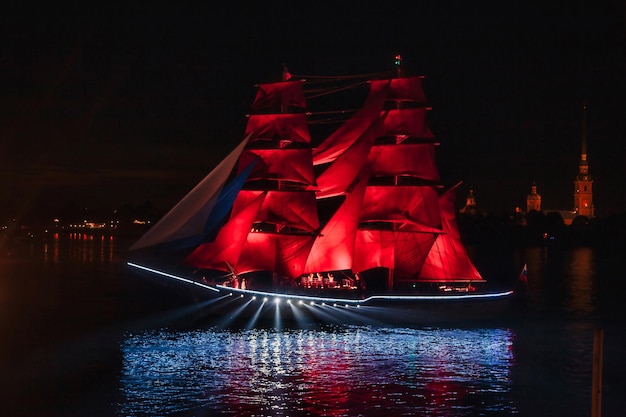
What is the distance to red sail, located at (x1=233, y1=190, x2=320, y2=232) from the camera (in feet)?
205

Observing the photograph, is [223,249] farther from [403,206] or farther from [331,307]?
[403,206]

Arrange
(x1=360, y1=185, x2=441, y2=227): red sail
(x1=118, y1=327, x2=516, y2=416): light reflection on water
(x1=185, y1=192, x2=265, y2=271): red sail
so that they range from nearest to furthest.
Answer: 1. (x1=118, y1=327, x2=516, y2=416): light reflection on water
2. (x1=185, y1=192, x2=265, y2=271): red sail
3. (x1=360, y1=185, x2=441, y2=227): red sail

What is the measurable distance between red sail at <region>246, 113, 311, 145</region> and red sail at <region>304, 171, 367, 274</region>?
4904 mm

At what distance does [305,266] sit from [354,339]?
839cm

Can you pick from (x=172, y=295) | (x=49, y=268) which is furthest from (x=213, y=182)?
(x=49, y=268)

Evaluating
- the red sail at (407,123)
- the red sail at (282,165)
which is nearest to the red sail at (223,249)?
the red sail at (282,165)

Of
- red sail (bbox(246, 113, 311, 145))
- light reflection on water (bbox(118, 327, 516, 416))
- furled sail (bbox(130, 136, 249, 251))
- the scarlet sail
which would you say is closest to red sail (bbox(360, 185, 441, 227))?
the scarlet sail

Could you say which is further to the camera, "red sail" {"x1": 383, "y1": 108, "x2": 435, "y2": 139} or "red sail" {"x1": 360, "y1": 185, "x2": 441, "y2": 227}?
"red sail" {"x1": 383, "y1": 108, "x2": 435, "y2": 139}

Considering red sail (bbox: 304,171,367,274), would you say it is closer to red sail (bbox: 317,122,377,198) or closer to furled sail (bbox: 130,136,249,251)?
red sail (bbox: 317,122,377,198)

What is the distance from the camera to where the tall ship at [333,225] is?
2351 inches

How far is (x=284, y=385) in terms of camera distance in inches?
1620

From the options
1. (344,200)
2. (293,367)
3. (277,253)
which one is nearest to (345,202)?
(344,200)

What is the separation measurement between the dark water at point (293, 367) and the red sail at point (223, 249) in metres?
3.54

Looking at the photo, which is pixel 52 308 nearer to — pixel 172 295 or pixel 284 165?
pixel 172 295
